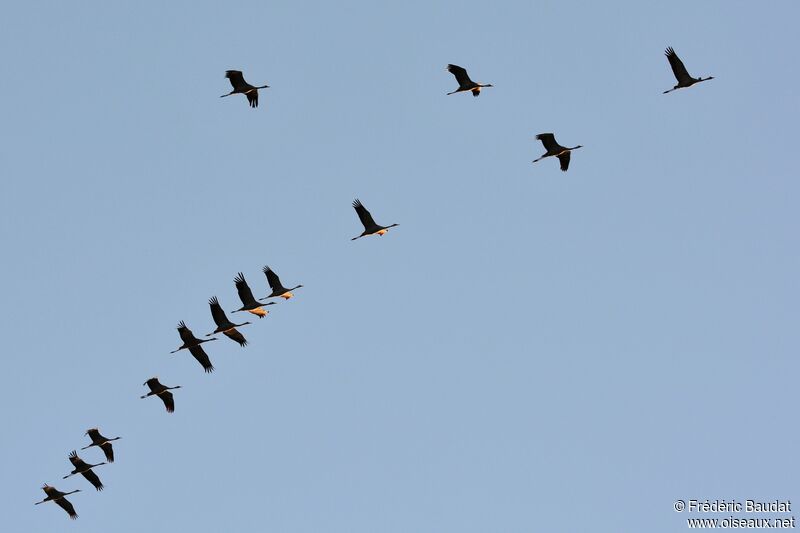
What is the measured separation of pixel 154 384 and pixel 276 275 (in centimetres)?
688

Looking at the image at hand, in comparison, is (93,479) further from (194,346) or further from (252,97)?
(252,97)

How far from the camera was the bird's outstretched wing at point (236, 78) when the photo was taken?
185ft

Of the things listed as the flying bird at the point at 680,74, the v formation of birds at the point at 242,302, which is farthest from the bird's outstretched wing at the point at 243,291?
the flying bird at the point at 680,74

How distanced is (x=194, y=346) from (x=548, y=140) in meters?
17.1

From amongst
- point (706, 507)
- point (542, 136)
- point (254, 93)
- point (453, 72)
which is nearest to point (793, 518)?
point (706, 507)

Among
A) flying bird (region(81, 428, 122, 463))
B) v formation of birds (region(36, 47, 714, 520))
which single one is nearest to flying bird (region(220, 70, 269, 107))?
v formation of birds (region(36, 47, 714, 520))

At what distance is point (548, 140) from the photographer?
56531 mm

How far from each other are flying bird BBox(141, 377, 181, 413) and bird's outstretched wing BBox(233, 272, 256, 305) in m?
4.65

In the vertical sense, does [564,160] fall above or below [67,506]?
above

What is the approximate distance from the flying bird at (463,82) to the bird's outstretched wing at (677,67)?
313 inches

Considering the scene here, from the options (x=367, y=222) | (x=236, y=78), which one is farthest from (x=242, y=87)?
(x=367, y=222)

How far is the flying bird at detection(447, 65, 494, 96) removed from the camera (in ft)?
189

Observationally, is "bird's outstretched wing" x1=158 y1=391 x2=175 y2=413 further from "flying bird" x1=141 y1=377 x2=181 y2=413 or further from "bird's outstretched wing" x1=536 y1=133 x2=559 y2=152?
"bird's outstretched wing" x1=536 y1=133 x2=559 y2=152

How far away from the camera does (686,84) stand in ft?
187
